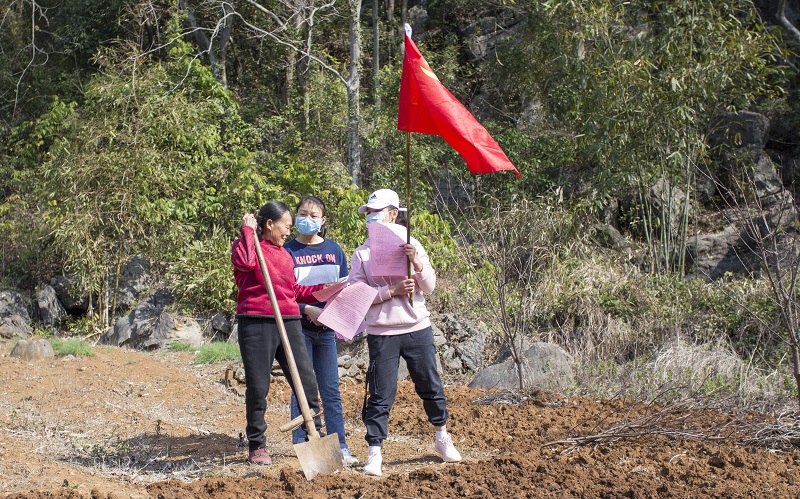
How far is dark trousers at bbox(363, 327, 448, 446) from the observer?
4672 mm

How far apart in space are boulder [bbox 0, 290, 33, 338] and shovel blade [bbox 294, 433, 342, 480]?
8.59 meters

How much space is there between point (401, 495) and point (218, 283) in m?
7.41

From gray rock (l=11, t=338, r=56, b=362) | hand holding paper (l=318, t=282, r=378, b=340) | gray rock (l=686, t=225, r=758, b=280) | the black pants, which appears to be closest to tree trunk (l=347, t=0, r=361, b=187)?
gray rock (l=686, t=225, r=758, b=280)

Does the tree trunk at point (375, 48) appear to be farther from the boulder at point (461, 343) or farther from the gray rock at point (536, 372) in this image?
the gray rock at point (536, 372)

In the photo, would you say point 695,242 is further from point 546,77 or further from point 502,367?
point 502,367

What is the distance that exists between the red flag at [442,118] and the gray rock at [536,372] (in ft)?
10.2

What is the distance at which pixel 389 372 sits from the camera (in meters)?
4.68

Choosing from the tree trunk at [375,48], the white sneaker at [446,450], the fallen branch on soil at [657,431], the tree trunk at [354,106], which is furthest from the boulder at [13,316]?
the fallen branch on soil at [657,431]

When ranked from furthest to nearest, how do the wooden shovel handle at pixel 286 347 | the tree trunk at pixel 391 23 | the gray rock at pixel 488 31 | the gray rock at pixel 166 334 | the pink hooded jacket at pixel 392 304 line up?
1. the tree trunk at pixel 391 23
2. the gray rock at pixel 488 31
3. the gray rock at pixel 166 334
4. the pink hooded jacket at pixel 392 304
5. the wooden shovel handle at pixel 286 347

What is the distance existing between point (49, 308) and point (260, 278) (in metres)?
8.62

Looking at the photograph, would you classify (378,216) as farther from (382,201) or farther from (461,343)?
(461,343)

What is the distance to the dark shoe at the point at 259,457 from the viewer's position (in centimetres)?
489

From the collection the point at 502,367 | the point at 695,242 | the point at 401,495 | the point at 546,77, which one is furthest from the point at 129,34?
the point at 401,495

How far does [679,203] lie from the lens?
11906 millimetres
